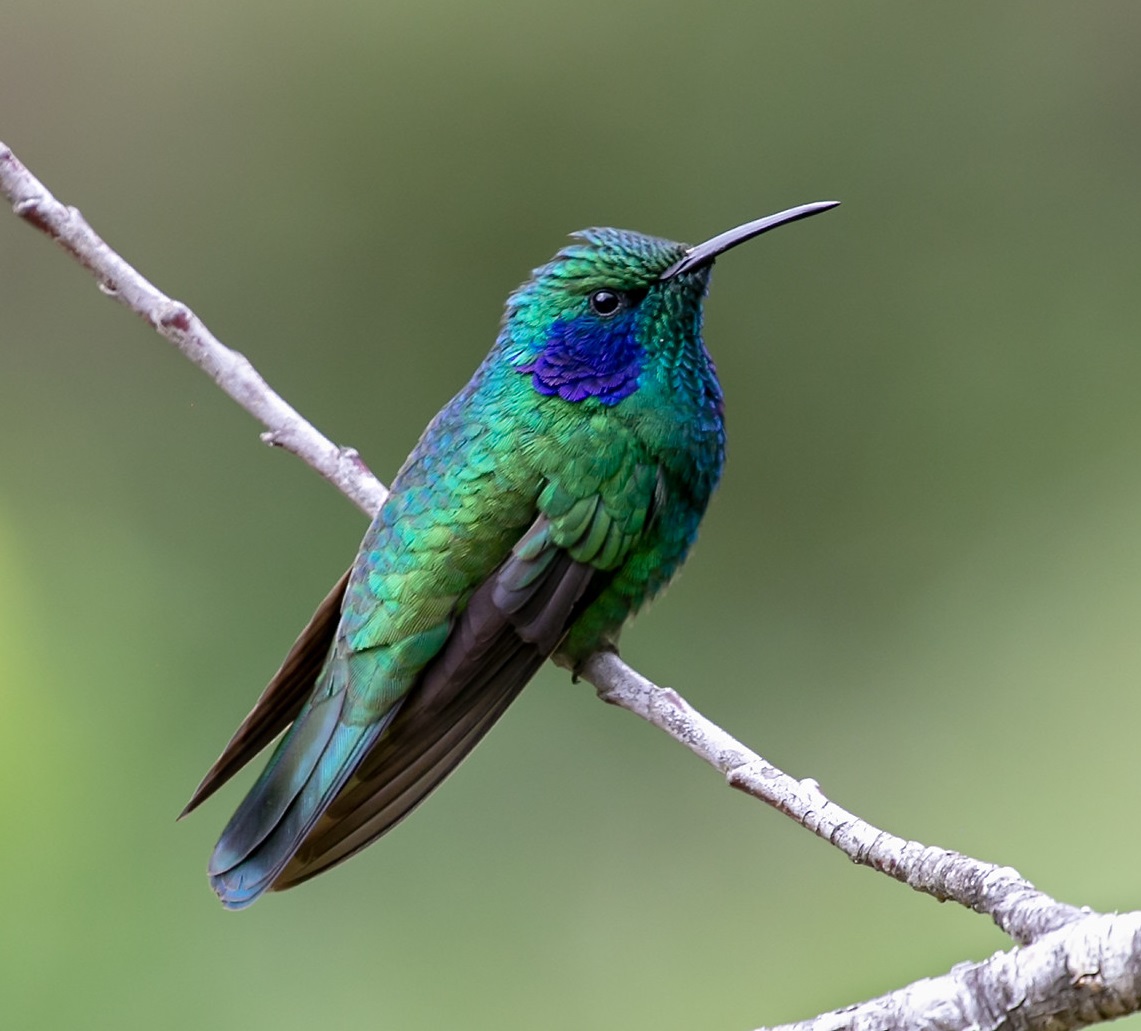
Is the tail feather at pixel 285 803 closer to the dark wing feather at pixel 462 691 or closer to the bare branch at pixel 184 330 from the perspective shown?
the dark wing feather at pixel 462 691

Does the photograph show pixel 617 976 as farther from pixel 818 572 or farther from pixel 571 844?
pixel 818 572

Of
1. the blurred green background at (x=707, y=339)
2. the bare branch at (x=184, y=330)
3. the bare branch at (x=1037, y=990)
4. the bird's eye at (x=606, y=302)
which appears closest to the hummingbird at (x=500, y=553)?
the bird's eye at (x=606, y=302)

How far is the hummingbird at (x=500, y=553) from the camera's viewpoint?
88.8 inches

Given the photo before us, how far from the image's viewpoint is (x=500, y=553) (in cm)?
235

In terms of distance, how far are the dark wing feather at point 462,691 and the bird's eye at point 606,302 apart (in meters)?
0.41

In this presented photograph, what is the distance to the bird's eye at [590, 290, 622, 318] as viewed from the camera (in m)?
2.53

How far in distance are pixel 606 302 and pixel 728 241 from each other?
23 cm

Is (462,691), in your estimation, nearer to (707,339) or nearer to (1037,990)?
(1037,990)

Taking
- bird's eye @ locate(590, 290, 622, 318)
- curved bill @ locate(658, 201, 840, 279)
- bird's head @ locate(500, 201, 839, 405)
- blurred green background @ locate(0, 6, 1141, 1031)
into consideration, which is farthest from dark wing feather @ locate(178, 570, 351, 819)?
A: blurred green background @ locate(0, 6, 1141, 1031)

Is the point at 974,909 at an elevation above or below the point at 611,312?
below

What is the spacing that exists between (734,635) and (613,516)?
73.6 inches

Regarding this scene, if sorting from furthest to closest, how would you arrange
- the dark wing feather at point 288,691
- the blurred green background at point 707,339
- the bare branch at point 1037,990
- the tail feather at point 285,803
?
the blurred green background at point 707,339 < the dark wing feather at point 288,691 < the tail feather at point 285,803 < the bare branch at point 1037,990

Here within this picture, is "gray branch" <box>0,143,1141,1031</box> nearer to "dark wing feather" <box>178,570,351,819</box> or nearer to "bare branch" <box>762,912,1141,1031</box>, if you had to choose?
"bare branch" <box>762,912,1141,1031</box>

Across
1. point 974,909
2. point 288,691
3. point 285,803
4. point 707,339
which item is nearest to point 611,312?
point 288,691
